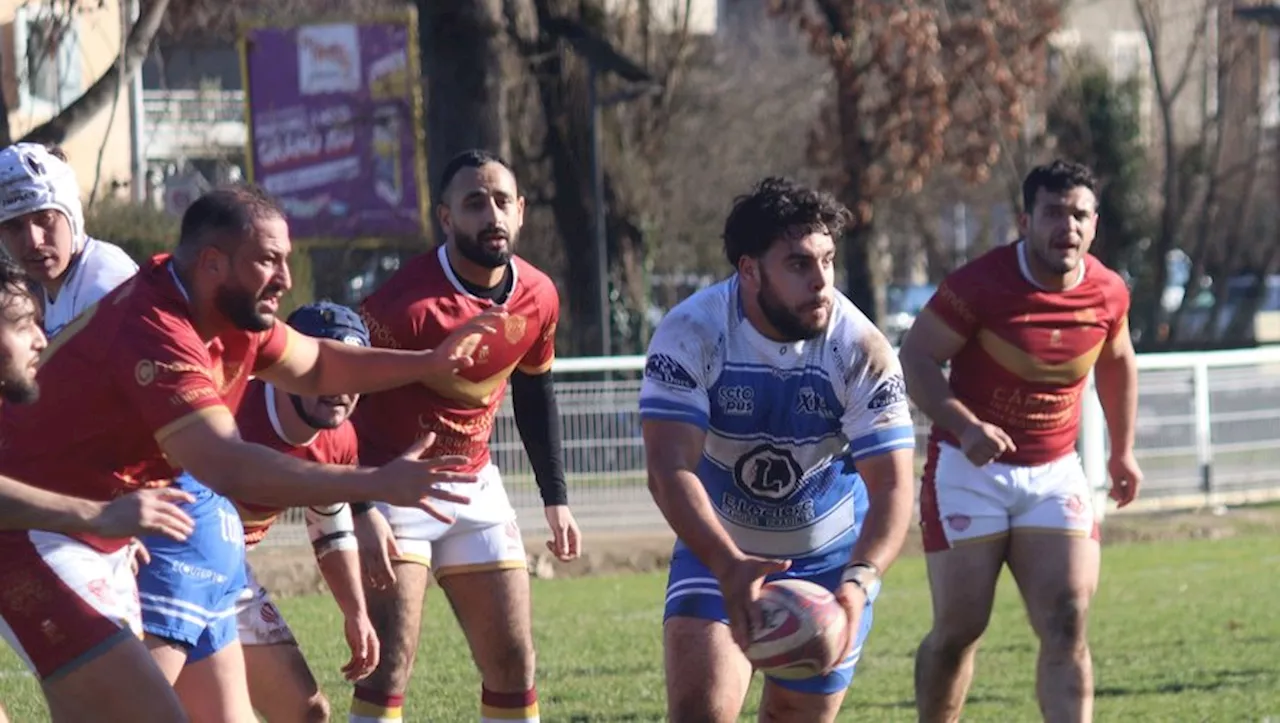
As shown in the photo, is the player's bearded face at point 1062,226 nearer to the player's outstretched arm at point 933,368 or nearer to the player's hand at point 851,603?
the player's outstretched arm at point 933,368

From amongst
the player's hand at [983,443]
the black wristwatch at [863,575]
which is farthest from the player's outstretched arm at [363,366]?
the player's hand at [983,443]

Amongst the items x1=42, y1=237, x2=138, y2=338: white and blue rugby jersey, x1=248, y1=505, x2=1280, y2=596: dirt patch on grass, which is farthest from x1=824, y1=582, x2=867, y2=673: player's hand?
x1=248, y1=505, x2=1280, y2=596: dirt patch on grass

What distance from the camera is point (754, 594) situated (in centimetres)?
582

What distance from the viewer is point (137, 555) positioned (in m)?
6.04

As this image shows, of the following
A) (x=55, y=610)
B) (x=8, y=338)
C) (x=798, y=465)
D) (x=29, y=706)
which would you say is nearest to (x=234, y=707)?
(x=55, y=610)

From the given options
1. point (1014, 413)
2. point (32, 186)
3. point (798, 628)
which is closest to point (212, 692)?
point (798, 628)

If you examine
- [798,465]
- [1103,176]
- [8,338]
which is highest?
[8,338]

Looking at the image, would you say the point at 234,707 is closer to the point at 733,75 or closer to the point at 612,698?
the point at 612,698

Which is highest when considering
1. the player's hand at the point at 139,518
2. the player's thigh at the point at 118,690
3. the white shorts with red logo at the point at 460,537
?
the player's hand at the point at 139,518

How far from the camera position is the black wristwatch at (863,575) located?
6.00 metres

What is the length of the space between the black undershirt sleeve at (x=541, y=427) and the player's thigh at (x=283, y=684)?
4.82 ft

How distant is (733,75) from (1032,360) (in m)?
33.4

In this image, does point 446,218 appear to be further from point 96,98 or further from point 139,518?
point 96,98

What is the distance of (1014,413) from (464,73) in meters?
10.1
